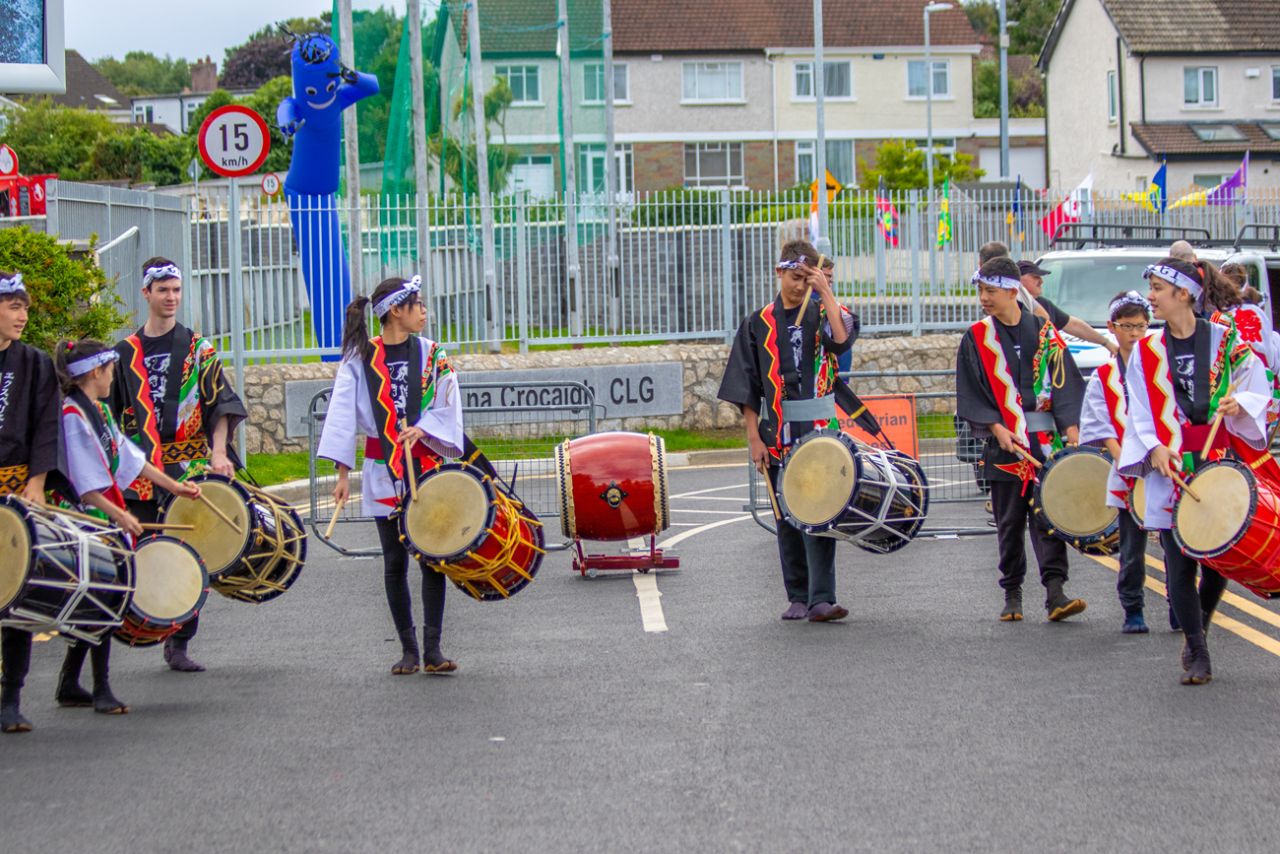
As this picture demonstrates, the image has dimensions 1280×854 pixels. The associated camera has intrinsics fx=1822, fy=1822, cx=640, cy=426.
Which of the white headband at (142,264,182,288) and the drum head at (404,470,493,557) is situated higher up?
the white headband at (142,264,182,288)

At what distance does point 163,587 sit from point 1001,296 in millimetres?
4439

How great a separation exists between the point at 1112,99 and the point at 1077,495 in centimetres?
4498

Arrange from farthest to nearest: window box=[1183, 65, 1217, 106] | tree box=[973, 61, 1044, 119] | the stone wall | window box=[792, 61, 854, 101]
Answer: tree box=[973, 61, 1044, 119] → window box=[792, 61, 854, 101] → window box=[1183, 65, 1217, 106] → the stone wall

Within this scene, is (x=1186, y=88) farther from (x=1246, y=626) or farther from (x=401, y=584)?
(x=401, y=584)

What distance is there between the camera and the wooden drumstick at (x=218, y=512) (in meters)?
8.19

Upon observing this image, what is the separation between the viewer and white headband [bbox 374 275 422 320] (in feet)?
27.2

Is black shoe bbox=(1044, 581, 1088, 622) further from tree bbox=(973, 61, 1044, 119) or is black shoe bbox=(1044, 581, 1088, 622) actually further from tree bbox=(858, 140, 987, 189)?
tree bbox=(973, 61, 1044, 119)

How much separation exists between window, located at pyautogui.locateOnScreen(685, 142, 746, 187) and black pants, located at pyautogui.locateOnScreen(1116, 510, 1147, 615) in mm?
49643

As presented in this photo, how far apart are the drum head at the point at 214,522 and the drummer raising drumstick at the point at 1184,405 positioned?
3931 mm

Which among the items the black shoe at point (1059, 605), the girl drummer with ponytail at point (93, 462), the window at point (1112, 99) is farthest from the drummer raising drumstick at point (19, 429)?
the window at point (1112, 99)

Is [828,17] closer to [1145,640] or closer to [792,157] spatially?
[792,157]

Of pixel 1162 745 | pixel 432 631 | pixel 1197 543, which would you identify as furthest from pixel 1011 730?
pixel 432 631

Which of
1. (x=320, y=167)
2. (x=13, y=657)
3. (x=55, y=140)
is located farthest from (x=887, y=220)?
(x=55, y=140)

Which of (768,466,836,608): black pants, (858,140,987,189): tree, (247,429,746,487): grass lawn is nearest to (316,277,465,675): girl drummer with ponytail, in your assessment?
(768,466,836,608): black pants
